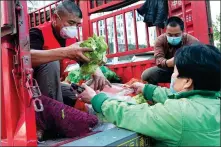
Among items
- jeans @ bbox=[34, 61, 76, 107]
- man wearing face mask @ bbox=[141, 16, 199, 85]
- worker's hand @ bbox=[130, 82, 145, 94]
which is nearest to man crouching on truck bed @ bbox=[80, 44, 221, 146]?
jeans @ bbox=[34, 61, 76, 107]

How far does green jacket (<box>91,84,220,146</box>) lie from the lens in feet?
4.52

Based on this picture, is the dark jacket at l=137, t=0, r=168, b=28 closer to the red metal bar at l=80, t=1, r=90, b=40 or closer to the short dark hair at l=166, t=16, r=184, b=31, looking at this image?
the short dark hair at l=166, t=16, r=184, b=31

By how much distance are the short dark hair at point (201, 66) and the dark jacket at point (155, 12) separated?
7.89 feet

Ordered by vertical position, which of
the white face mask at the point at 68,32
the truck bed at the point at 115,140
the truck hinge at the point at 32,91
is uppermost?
the white face mask at the point at 68,32

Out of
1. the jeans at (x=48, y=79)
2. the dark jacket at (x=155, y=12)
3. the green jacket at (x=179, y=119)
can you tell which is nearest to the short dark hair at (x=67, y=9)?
the jeans at (x=48, y=79)

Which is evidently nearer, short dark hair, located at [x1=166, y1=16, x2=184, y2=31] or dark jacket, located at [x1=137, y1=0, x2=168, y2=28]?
short dark hair, located at [x1=166, y1=16, x2=184, y2=31]

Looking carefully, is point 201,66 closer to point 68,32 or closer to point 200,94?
point 200,94

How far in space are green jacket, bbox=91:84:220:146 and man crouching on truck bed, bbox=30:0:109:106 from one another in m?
0.48

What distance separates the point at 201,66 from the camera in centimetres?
146

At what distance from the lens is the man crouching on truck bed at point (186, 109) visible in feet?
4.53

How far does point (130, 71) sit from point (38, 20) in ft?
8.01

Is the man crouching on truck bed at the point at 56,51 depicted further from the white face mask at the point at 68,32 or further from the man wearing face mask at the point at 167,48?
the man wearing face mask at the point at 167,48

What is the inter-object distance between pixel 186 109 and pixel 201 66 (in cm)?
26

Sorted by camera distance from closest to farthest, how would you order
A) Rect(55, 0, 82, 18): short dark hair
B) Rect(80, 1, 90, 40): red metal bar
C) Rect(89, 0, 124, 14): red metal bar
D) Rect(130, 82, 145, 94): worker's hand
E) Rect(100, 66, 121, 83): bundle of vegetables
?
Rect(130, 82, 145, 94): worker's hand
Rect(55, 0, 82, 18): short dark hair
Rect(100, 66, 121, 83): bundle of vegetables
Rect(89, 0, 124, 14): red metal bar
Rect(80, 1, 90, 40): red metal bar
